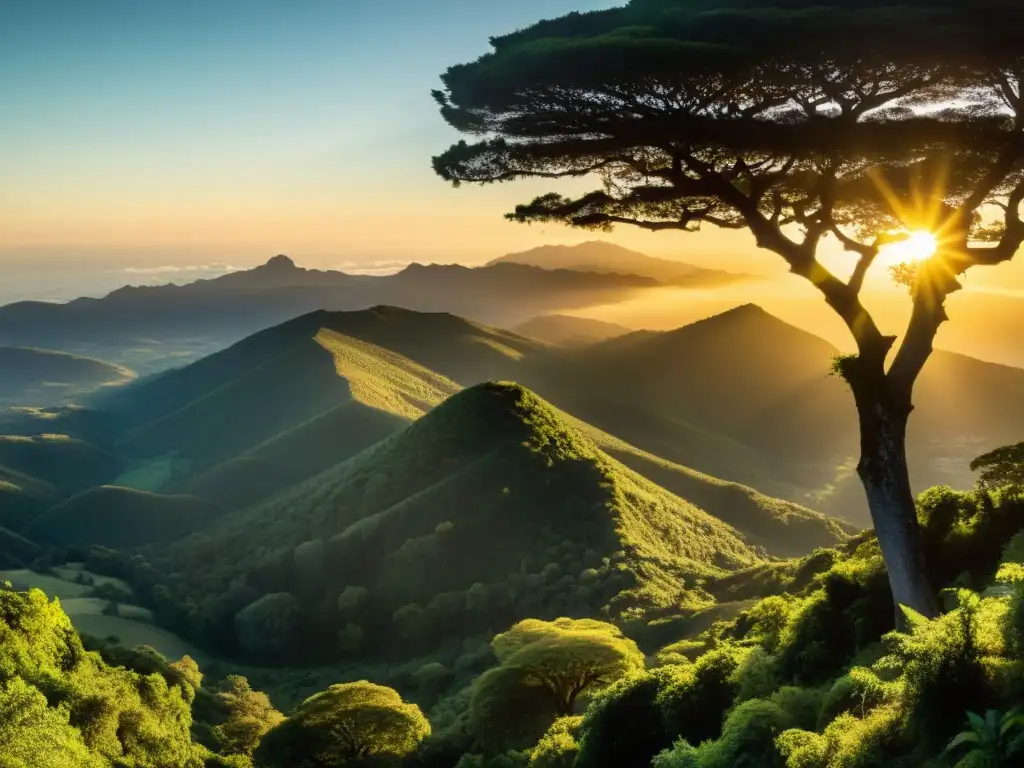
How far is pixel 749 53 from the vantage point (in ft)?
52.4

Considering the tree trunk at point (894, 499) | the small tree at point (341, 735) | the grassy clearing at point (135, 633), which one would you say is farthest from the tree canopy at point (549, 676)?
the grassy clearing at point (135, 633)

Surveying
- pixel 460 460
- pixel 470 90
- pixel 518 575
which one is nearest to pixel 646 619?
pixel 518 575

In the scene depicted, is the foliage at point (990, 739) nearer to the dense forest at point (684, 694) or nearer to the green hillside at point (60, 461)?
the dense forest at point (684, 694)

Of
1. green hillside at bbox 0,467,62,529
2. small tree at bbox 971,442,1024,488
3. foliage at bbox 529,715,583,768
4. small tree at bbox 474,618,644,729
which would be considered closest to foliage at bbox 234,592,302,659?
small tree at bbox 474,618,644,729

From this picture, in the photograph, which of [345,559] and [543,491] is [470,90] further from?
[345,559]

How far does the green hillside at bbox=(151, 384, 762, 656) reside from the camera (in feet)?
208

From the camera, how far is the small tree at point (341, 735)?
2983cm

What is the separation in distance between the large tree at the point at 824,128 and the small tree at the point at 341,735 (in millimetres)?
21475

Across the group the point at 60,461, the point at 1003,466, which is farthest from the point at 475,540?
the point at 60,461

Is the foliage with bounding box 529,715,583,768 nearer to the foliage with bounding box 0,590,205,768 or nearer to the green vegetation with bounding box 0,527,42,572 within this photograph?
the foliage with bounding box 0,590,205,768

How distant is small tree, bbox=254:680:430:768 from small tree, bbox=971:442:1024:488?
23.0 m

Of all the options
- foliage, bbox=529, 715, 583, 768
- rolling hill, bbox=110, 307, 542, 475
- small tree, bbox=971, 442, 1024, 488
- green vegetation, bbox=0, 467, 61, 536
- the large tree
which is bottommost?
green vegetation, bbox=0, 467, 61, 536

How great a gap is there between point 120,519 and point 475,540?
79923 millimetres

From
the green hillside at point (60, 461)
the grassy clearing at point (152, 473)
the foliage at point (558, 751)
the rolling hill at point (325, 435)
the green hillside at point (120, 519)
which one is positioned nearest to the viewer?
the foliage at point (558, 751)
